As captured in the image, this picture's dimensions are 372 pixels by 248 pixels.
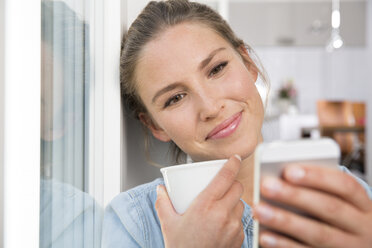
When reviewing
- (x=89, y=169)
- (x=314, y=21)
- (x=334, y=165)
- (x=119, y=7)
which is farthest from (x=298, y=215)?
(x=314, y=21)

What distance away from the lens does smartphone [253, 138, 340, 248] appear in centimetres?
32

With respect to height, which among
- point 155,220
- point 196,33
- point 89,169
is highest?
point 196,33

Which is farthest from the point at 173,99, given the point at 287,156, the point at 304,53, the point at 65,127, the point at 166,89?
the point at 304,53

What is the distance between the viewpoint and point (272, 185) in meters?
0.32

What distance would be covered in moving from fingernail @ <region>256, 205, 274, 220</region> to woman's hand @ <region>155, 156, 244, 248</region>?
0.40 ft

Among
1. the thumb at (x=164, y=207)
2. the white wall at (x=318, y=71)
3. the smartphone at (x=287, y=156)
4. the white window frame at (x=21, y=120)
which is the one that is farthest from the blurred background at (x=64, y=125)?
the white wall at (x=318, y=71)

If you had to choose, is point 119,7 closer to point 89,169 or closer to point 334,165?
point 89,169

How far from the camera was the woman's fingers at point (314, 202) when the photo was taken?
1.04ft

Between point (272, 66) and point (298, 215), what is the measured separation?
5292 millimetres

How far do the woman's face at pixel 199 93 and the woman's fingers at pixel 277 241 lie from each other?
33 cm

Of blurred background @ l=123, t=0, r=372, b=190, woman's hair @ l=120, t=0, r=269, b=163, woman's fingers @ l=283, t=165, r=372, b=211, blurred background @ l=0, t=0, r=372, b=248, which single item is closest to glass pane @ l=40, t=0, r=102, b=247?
blurred background @ l=0, t=0, r=372, b=248

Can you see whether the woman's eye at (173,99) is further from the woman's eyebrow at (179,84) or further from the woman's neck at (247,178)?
the woman's neck at (247,178)

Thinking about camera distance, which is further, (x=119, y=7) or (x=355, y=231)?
(x=119, y=7)

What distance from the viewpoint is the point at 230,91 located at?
0.69 m
